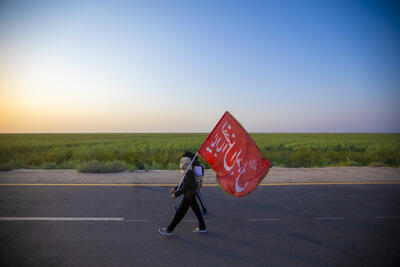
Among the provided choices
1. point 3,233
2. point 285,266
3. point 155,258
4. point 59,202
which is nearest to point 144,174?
point 59,202

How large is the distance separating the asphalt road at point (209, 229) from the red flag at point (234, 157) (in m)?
0.96

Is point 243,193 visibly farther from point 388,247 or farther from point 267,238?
point 388,247

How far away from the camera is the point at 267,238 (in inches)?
159

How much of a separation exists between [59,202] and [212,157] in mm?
4094

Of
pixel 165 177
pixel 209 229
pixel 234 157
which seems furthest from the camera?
pixel 165 177

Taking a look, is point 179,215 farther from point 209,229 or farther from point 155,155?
point 155,155

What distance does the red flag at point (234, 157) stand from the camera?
381 cm


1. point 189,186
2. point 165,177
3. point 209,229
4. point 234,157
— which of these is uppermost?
point 234,157

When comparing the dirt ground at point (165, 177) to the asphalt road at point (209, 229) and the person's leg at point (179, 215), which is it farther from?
the person's leg at point (179, 215)

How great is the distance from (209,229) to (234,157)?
4.75ft

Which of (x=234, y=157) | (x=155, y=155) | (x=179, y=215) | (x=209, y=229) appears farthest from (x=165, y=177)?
(x=155, y=155)

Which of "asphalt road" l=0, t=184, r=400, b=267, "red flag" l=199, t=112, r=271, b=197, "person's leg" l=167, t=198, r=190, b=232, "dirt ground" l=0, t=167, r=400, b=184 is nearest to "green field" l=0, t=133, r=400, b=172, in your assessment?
"dirt ground" l=0, t=167, r=400, b=184

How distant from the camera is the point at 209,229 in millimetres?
4422

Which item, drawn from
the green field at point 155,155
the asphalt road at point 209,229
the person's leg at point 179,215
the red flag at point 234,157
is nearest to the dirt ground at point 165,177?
the green field at point 155,155
